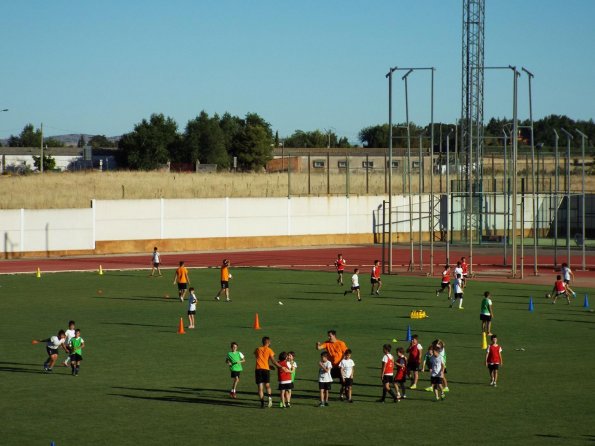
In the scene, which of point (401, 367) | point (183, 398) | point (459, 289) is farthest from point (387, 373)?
point (459, 289)

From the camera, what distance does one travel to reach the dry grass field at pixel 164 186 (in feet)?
287

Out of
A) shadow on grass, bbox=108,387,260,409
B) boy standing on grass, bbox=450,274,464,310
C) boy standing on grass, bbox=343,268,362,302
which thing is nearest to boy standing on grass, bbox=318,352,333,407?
shadow on grass, bbox=108,387,260,409

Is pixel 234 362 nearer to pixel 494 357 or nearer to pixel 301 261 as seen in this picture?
pixel 494 357

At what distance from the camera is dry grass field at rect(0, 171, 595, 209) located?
87438 mm

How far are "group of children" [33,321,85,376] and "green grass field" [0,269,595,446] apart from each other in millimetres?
390

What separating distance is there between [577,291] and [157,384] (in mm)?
27671

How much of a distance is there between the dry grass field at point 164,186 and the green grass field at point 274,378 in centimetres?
4049

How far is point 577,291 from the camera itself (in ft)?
156

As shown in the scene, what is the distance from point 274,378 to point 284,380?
3879 mm

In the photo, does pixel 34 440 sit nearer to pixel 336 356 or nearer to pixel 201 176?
pixel 336 356

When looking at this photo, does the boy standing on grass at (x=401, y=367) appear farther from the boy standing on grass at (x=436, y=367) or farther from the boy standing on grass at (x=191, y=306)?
the boy standing on grass at (x=191, y=306)

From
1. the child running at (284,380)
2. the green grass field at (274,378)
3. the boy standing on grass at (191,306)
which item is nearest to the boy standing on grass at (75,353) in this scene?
the green grass field at (274,378)

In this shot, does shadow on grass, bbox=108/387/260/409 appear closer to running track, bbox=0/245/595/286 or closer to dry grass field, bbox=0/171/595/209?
running track, bbox=0/245/595/286

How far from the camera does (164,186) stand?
313 ft
